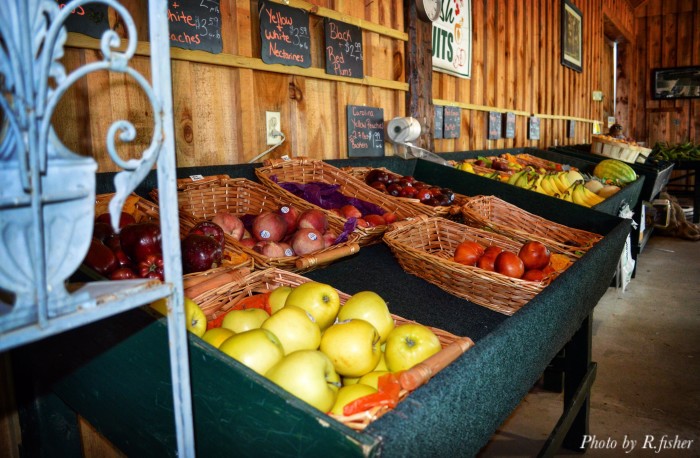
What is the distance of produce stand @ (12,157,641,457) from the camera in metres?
0.69

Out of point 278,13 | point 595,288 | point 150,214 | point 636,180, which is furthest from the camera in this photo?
point 636,180

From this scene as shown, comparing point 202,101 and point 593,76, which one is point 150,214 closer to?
point 202,101

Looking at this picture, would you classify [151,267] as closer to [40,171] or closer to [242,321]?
[242,321]

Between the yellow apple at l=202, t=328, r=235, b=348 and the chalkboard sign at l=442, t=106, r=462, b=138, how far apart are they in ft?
11.7

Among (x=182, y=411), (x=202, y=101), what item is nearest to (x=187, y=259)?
(x=182, y=411)

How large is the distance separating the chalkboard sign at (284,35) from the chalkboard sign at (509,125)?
134 inches

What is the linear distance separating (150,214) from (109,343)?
725mm

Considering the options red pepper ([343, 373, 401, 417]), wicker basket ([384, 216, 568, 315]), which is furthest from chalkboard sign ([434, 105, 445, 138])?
red pepper ([343, 373, 401, 417])

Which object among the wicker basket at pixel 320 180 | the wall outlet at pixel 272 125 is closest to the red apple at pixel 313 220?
the wicker basket at pixel 320 180

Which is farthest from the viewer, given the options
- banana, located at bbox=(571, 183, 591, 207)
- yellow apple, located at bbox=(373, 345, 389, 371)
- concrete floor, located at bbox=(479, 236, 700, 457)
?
banana, located at bbox=(571, 183, 591, 207)

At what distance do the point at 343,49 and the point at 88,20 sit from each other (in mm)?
1497

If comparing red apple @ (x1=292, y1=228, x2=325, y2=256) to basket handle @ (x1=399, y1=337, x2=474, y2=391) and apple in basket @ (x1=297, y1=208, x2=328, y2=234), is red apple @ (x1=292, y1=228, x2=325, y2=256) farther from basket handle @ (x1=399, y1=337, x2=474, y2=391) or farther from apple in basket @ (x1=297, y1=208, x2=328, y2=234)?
basket handle @ (x1=399, y1=337, x2=474, y2=391)

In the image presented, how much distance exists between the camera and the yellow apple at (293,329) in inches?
40.0

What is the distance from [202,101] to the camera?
2.23 m
